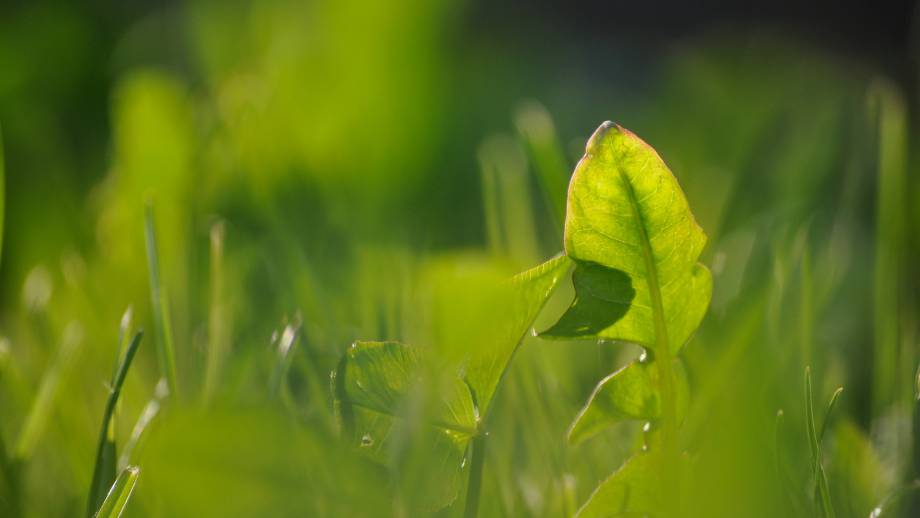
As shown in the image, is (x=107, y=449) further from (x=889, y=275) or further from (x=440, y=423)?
(x=889, y=275)

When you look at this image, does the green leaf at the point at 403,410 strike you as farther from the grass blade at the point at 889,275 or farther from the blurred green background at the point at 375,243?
the grass blade at the point at 889,275

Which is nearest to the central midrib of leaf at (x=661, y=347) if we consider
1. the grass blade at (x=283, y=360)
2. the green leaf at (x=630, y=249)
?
the green leaf at (x=630, y=249)

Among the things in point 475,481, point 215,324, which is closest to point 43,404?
point 215,324

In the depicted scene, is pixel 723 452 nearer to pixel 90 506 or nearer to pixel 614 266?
pixel 614 266

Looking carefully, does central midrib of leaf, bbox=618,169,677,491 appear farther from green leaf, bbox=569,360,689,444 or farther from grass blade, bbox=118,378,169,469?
grass blade, bbox=118,378,169,469

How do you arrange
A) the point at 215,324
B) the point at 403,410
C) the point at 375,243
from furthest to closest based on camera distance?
1. the point at 375,243
2. the point at 215,324
3. the point at 403,410

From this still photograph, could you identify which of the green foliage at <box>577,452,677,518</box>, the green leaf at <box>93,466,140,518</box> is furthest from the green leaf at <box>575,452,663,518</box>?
the green leaf at <box>93,466,140,518</box>
